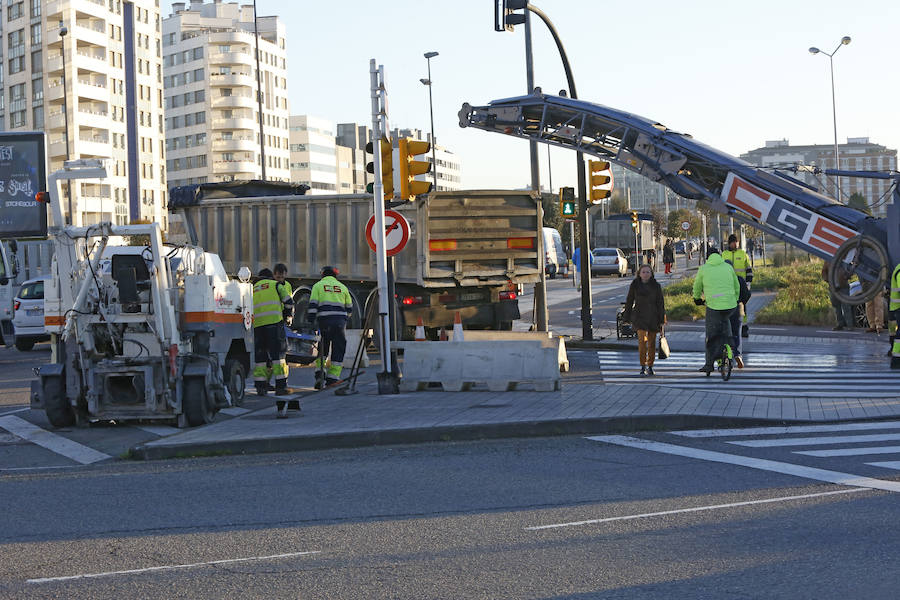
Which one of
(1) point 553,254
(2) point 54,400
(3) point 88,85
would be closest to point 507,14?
(2) point 54,400

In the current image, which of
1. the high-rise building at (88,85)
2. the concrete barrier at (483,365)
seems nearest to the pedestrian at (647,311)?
the concrete barrier at (483,365)

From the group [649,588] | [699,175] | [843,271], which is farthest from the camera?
[699,175]

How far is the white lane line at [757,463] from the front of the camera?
898 centimetres

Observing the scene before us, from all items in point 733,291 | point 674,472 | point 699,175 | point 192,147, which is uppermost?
point 192,147

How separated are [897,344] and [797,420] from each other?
6313mm

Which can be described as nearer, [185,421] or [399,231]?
[185,421]

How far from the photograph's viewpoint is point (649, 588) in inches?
238

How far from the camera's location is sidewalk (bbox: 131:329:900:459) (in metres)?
11.7

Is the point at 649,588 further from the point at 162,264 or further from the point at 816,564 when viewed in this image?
the point at 162,264

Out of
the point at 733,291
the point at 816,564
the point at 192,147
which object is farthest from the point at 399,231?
the point at 192,147

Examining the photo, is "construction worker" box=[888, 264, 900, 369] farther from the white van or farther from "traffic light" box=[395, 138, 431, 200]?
the white van

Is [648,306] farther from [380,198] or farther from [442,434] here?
[442,434]

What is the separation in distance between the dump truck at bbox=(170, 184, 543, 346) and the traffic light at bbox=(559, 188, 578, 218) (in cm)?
353

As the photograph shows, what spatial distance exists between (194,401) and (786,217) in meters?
11.0
